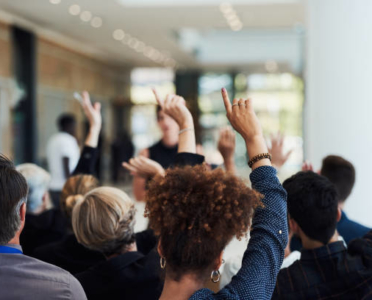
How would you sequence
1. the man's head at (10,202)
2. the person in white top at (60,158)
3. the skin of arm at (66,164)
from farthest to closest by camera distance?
the person in white top at (60,158) → the skin of arm at (66,164) → the man's head at (10,202)

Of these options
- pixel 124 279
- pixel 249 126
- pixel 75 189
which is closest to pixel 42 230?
pixel 75 189

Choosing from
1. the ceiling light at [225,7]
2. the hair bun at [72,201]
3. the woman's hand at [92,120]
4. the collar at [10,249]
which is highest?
the ceiling light at [225,7]

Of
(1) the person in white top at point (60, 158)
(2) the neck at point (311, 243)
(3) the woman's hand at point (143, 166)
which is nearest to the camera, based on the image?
(2) the neck at point (311, 243)


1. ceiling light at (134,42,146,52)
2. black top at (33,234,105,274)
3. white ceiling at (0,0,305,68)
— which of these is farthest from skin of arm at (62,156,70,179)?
ceiling light at (134,42,146,52)

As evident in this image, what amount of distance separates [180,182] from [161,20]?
1077 cm

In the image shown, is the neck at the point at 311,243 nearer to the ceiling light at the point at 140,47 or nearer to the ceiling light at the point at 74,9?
the ceiling light at the point at 74,9

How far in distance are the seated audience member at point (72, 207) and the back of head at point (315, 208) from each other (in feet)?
2.60

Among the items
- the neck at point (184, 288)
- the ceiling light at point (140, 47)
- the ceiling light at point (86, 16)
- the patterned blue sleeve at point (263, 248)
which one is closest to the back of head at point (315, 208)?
the patterned blue sleeve at point (263, 248)

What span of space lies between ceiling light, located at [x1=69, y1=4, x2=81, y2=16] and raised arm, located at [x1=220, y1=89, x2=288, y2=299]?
9587 millimetres

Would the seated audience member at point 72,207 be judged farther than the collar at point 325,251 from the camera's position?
Yes

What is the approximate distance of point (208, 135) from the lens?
67.0 ft

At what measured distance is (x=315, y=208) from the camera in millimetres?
1884

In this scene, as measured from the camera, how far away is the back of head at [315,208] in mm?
1874

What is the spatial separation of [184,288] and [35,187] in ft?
6.46
